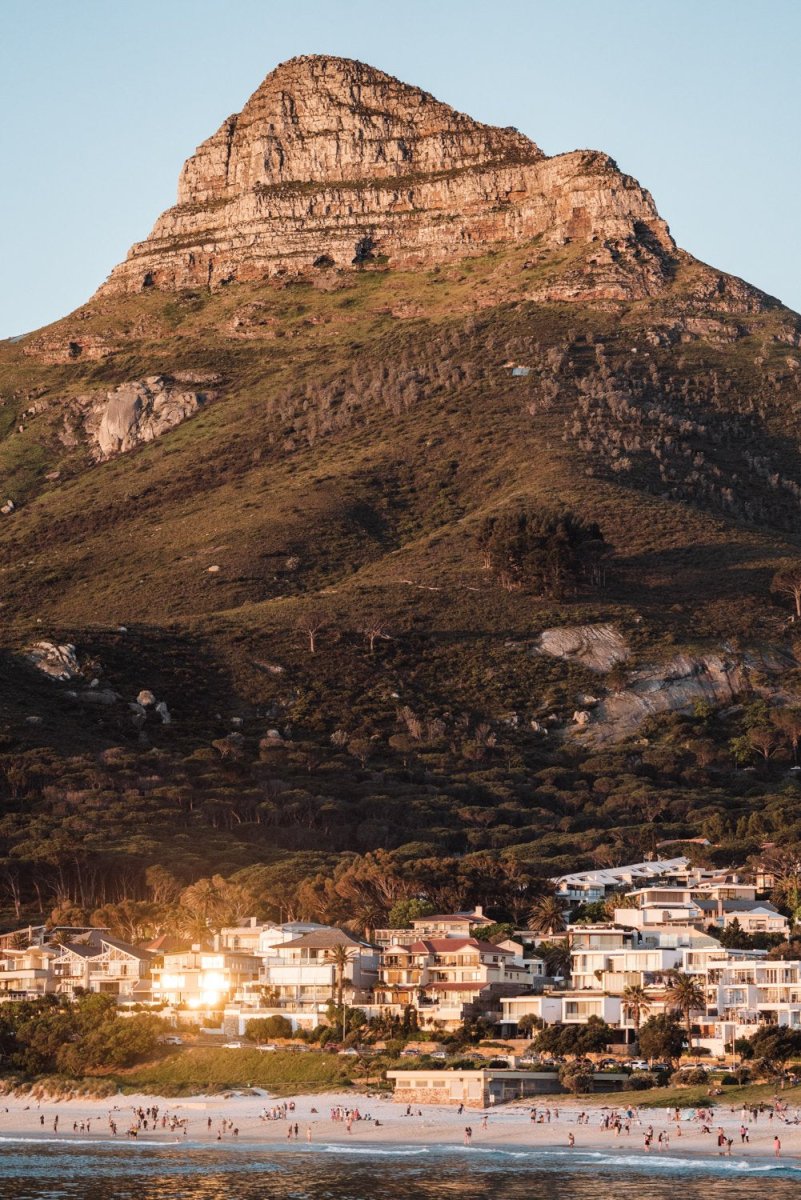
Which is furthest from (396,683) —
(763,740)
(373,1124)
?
(373,1124)

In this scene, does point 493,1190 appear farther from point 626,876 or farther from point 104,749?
point 104,749

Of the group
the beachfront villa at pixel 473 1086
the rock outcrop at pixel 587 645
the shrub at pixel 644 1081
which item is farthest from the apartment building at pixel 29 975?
the rock outcrop at pixel 587 645

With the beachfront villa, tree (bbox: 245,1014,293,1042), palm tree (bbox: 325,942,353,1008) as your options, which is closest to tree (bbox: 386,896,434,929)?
palm tree (bbox: 325,942,353,1008)

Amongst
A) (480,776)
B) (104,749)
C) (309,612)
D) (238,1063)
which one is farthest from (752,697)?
(238,1063)

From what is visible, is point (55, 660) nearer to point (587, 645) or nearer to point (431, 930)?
point (587, 645)

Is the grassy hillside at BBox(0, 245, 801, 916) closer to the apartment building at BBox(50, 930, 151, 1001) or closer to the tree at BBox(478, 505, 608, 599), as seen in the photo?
the tree at BBox(478, 505, 608, 599)

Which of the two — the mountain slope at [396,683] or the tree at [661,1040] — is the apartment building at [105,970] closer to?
the mountain slope at [396,683]
